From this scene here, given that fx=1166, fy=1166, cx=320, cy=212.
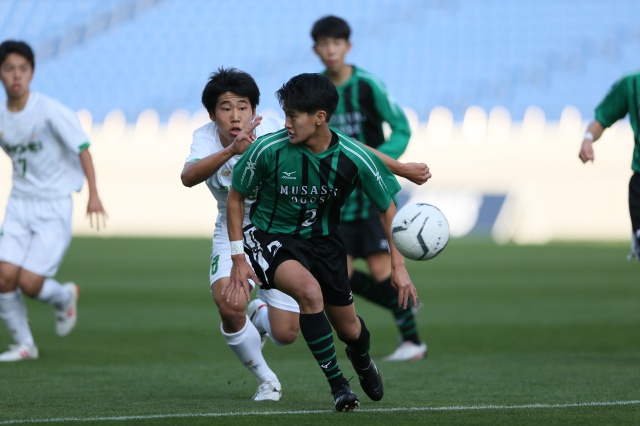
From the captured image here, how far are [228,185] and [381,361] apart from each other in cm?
277

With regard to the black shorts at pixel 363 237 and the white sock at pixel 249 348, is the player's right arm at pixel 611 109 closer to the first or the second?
the black shorts at pixel 363 237

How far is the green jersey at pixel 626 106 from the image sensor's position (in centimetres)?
Result: 768

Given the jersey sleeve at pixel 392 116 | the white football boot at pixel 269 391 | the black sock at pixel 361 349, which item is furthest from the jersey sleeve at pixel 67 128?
the black sock at pixel 361 349

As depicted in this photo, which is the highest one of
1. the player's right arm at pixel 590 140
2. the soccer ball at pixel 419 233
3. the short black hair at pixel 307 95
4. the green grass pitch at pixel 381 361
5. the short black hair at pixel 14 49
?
the short black hair at pixel 14 49

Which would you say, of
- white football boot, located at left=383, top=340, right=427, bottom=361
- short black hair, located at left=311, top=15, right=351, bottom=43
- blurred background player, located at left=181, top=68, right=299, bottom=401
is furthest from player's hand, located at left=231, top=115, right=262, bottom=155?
white football boot, located at left=383, top=340, right=427, bottom=361

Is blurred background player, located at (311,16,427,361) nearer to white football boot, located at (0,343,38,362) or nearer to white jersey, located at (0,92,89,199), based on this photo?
white jersey, located at (0,92,89,199)

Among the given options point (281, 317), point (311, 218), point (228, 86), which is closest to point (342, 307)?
point (311, 218)

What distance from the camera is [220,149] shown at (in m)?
6.25

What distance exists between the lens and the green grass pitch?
5.39 metres

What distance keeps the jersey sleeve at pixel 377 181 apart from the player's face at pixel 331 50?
2926 millimetres

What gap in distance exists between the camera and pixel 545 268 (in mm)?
20422

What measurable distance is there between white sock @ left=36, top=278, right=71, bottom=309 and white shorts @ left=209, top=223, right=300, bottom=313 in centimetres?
256

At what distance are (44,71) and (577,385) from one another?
3894 cm

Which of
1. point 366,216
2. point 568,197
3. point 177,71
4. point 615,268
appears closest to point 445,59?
point 177,71
